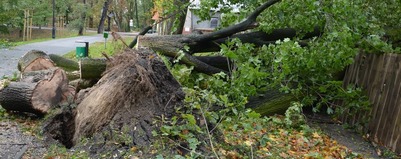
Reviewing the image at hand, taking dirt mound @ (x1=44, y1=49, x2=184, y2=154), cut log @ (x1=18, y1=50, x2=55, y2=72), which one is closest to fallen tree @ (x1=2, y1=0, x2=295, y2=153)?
dirt mound @ (x1=44, y1=49, x2=184, y2=154)

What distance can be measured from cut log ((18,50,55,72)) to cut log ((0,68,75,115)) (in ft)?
3.12

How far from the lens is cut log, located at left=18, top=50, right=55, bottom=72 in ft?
22.7

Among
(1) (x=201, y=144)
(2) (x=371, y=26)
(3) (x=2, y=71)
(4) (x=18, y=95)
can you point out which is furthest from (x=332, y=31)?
(3) (x=2, y=71)

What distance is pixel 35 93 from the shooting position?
220 inches

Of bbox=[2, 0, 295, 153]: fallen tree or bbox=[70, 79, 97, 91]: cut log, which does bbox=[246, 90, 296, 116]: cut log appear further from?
bbox=[2, 0, 295, 153]: fallen tree

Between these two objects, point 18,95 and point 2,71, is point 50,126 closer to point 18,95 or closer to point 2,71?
point 18,95

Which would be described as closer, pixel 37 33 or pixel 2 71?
pixel 2 71

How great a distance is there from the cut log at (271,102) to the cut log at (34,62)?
3.35 meters

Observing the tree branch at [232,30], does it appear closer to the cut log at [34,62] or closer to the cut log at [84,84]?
the cut log at [84,84]

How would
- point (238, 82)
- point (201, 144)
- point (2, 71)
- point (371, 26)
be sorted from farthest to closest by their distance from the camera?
1. point (2, 71)
2. point (371, 26)
3. point (238, 82)
4. point (201, 144)

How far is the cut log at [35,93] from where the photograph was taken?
552cm

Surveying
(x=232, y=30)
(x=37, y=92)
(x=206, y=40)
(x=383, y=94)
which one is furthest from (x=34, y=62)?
(x=383, y=94)

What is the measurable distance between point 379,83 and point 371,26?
875 mm

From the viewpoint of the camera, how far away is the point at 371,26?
6598 millimetres
